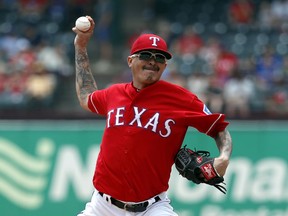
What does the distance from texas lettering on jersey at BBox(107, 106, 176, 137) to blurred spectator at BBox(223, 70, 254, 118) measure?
6.24 meters

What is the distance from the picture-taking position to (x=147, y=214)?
17.8 ft

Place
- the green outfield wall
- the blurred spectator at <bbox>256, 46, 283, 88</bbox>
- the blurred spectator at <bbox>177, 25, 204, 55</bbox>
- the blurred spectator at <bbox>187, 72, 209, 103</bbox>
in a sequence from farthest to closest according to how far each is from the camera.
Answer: the blurred spectator at <bbox>177, 25, 204, 55</bbox> < the blurred spectator at <bbox>256, 46, 283, 88</bbox> < the blurred spectator at <bbox>187, 72, 209, 103</bbox> < the green outfield wall

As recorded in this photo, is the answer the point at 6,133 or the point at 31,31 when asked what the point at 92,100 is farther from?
the point at 31,31

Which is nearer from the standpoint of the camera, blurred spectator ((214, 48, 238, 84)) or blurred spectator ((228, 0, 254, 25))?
blurred spectator ((214, 48, 238, 84))

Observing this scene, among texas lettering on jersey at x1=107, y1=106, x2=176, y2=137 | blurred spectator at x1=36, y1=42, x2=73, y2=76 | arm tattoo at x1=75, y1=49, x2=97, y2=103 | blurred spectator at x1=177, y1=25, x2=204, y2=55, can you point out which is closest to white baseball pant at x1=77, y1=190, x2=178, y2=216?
texas lettering on jersey at x1=107, y1=106, x2=176, y2=137

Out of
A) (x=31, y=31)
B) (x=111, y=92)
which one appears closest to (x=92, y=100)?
(x=111, y=92)

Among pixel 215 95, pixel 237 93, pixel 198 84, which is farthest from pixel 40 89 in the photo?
pixel 237 93

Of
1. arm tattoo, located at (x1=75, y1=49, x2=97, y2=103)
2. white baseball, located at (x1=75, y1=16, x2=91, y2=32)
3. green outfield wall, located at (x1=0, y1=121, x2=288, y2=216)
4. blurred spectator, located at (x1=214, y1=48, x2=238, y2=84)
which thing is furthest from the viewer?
blurred spectator, located at (x1=214, y1=48, x2=238, y2=84)

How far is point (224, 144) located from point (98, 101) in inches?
40.8

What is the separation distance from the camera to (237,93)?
1255 cm

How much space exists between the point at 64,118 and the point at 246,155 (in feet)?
7.91

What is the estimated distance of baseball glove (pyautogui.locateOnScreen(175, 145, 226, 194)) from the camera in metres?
5.21

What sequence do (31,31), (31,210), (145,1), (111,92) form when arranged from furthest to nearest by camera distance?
(145,1), (31,31), (31,210), (111,92)

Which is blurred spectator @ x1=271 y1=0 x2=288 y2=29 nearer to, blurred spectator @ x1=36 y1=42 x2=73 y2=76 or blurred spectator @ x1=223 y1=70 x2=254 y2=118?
blurred spectator @ x1=223 y1=70 x2=254 y2=118
